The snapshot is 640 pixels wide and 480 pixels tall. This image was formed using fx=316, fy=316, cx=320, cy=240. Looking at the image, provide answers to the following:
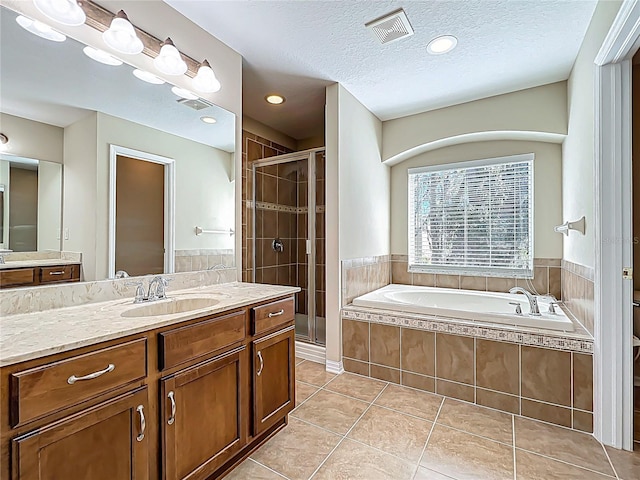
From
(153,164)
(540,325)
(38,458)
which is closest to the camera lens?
(38,458)

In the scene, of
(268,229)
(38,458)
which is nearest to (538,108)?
(268,229)

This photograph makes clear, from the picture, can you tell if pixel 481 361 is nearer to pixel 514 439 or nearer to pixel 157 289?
pixel 514 439

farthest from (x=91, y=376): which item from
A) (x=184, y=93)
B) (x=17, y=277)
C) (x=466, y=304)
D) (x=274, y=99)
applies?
(x=466, y=304)

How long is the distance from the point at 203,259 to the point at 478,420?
6.81 feet

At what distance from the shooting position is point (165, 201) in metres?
1.96

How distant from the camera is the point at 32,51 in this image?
1364mm

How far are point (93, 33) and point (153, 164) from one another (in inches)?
25.9

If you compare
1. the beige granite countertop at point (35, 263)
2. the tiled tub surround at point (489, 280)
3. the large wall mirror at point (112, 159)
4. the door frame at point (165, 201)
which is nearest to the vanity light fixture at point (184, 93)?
the large wall mirror at point (112, 159)

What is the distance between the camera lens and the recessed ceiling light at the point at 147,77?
1696 millimetres

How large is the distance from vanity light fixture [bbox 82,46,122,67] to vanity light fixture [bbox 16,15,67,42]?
0.09 metres

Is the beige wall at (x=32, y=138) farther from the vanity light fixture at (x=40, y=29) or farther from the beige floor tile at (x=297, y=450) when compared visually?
the beige floor tile at (x=297, y=450)

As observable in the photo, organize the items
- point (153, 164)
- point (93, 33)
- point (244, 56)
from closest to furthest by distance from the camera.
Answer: point (93, 33)
point (153, 164)
point (244, 56)

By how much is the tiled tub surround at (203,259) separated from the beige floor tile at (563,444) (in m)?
2.09

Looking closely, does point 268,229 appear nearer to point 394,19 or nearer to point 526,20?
point 394,19
